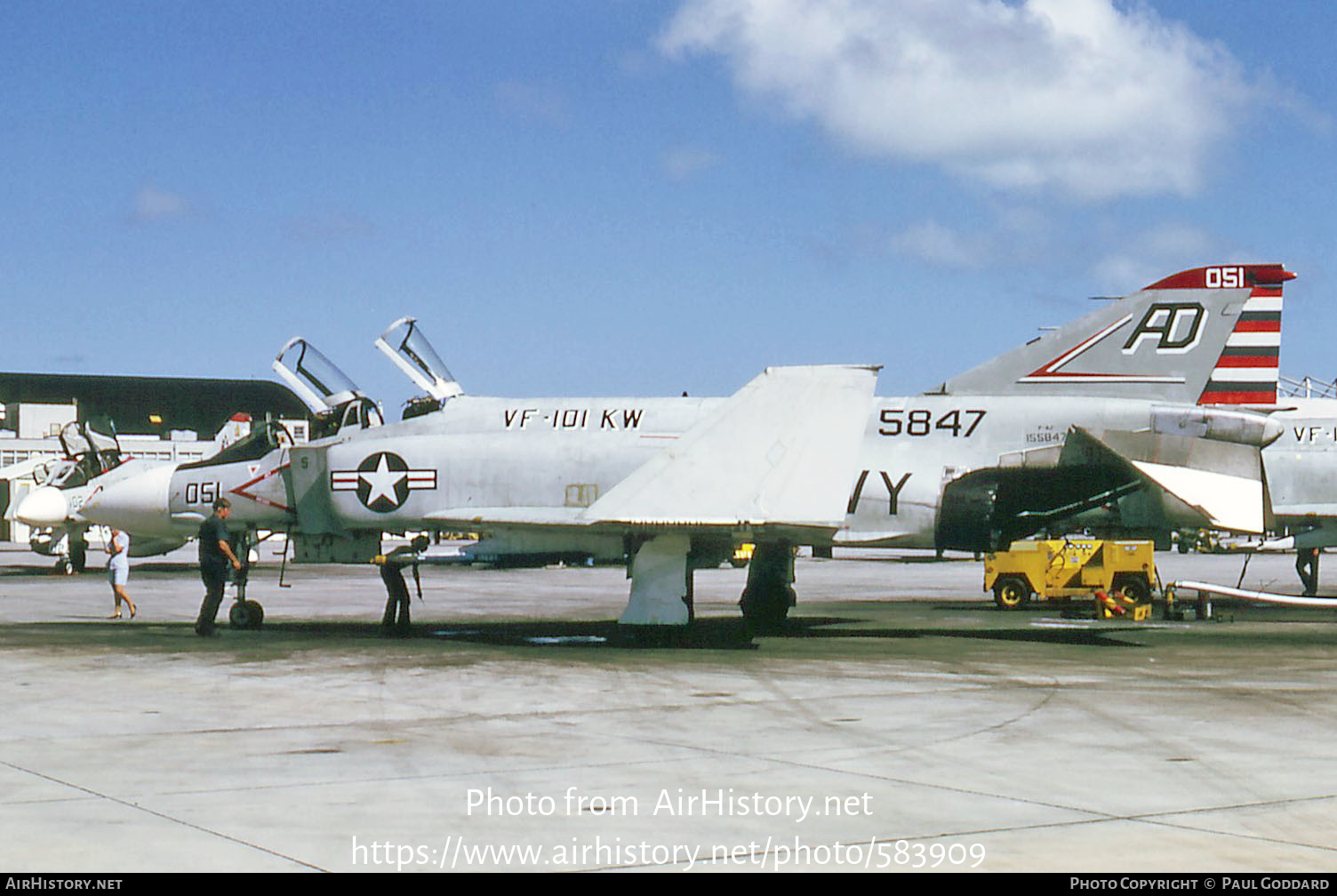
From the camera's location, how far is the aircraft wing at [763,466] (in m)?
14.9

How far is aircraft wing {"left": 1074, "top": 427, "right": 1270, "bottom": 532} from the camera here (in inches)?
621

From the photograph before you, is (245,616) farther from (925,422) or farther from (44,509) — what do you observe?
(44,509)

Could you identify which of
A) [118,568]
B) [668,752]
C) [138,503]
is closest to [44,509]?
[118,568]

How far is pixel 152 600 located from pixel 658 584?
14659 mm

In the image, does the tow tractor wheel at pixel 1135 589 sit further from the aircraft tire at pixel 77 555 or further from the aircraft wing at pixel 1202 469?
the aircraft tire at pixel 77 555

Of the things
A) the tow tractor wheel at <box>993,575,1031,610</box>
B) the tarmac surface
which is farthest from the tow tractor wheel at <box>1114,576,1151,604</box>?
the tarmac surface

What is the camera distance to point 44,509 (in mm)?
35156

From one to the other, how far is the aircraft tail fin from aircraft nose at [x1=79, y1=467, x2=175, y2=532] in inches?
454

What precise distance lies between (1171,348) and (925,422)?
10.4 feet

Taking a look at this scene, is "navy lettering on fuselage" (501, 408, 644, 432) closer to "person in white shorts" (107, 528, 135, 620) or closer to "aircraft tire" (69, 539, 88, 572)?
"person in white shorts" (107, 528, 135, 620)

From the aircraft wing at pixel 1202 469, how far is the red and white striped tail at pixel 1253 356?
1199 millimetres

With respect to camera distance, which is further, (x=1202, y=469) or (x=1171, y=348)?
(x=1171, y=348)

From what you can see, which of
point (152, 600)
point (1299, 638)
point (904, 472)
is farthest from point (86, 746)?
point (152, 600)

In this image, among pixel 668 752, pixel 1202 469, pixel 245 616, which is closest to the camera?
pixel 668 752
